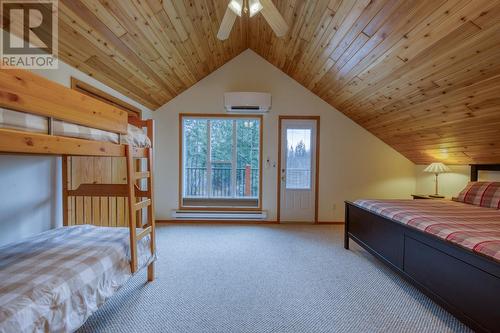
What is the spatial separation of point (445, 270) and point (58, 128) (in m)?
2.59

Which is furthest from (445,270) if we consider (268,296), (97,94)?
(97,94)

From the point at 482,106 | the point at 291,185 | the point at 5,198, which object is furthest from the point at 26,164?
the point at 482,106

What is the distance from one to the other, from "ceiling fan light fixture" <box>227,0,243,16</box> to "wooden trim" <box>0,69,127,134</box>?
1.15 meters

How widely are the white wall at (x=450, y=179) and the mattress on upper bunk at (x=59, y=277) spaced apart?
430cm

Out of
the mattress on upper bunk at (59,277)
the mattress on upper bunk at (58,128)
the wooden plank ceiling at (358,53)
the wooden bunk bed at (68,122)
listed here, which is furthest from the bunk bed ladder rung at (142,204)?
the wooden plank ceiling at (358,53)

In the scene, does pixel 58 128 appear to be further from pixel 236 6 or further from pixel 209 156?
pixel 209 156

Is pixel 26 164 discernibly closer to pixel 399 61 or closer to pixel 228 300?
pixel 228 300

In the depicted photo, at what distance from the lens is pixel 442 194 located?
3.92 m

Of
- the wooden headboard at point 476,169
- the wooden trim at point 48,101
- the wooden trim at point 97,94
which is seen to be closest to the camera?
the wooden trim at point 48,101

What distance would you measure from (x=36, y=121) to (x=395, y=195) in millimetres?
5050

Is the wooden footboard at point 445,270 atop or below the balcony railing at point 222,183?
below

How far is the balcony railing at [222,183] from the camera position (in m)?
5.09

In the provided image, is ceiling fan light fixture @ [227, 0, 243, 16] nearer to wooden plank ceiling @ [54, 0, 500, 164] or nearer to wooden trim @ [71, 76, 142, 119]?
wooden plank ceiling @ [54, 0, 500, 164]

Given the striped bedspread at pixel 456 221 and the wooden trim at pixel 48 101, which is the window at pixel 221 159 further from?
the wooden trim at pixel 48 101
